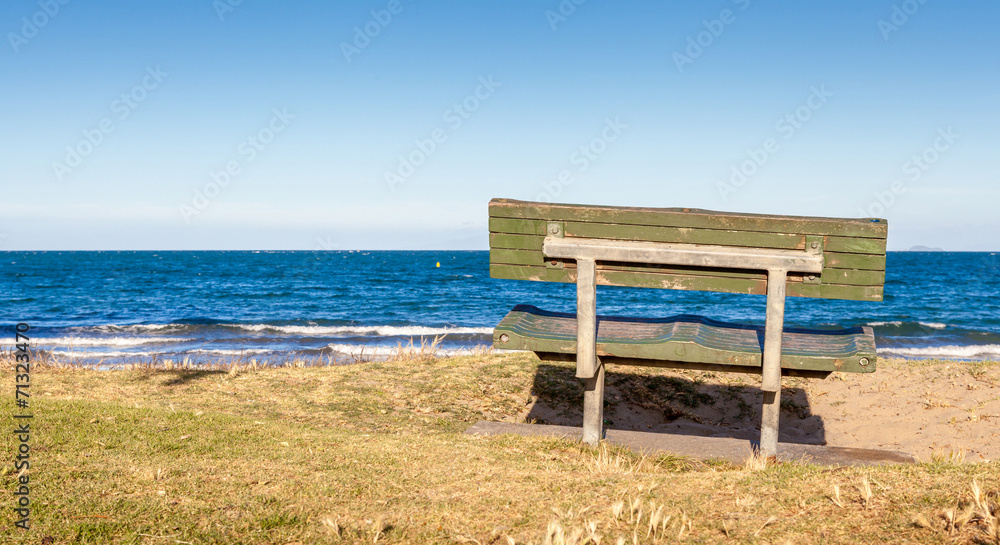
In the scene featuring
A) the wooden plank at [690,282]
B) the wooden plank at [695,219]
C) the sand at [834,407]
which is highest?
the wooden plank at [695,219]

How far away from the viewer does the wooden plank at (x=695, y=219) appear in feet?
13.8

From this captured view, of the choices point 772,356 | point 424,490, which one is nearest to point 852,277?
point 772,356

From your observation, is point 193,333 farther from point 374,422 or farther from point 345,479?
point 345,479

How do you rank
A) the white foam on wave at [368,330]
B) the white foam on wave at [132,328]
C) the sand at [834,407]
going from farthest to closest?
1. the white foam on wave at [132,328]
2. the white foam on wave at [368,330]
3. the sand at [834,407]

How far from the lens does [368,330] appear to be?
2431 centimetres

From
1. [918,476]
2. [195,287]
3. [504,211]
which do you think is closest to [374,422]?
[504,211]

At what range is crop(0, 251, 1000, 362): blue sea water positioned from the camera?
20234 millimetres

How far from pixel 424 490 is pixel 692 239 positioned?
223 centimetres

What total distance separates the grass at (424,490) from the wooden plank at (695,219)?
145cm

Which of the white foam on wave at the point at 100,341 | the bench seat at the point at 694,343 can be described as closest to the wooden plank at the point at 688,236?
the bench seat at the point at 694,343

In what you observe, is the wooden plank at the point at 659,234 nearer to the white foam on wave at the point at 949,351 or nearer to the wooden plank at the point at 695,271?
the wooden plank at the point at 695,271

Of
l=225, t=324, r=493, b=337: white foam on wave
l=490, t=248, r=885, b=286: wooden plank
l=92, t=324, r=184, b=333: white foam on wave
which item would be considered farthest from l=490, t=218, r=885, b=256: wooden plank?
l=92, t=324, r=184, b=333: white foam on wave

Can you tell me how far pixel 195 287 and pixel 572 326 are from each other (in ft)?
142

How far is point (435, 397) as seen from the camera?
343 inches
